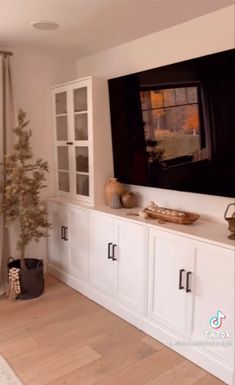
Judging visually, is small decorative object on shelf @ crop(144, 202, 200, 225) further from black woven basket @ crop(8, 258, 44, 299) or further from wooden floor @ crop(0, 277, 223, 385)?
black woven basket @ crop(8, 258, 44, 299)

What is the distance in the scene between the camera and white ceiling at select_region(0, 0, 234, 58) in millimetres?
2242

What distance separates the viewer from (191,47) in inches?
101

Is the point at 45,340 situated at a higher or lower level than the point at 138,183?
lower

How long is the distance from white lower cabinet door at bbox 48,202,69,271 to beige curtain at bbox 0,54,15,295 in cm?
50

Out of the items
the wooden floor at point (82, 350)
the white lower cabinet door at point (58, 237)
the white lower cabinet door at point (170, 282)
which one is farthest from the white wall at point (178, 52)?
the wooden floor at point (82, 350)

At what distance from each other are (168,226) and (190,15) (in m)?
1.53

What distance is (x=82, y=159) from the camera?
3330 millimetres

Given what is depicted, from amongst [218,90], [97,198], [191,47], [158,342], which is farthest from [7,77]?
[158,342]

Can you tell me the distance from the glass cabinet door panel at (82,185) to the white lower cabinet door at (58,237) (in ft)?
A: 0.76

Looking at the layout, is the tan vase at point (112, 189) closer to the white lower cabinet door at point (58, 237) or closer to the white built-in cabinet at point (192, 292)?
the white lower cabinet door at point (58, 237)

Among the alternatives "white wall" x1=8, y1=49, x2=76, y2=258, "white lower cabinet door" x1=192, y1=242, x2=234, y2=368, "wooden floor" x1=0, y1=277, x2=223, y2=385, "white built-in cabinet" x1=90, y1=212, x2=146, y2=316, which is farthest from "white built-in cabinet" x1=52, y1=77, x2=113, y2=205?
"white lower cabinet door" x1=192, y1=242, x2=234, y2=368

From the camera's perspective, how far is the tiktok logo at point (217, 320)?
2.09 meters

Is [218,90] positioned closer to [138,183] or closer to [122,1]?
[122,1]

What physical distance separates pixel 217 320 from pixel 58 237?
76.7 inches
